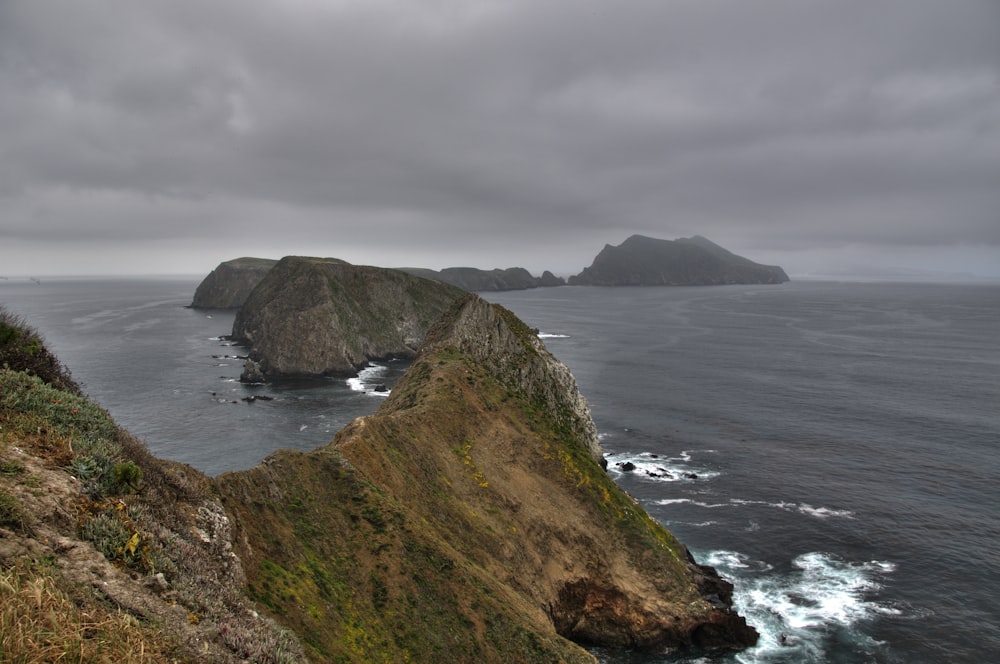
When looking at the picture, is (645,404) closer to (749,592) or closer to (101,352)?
(749,592)

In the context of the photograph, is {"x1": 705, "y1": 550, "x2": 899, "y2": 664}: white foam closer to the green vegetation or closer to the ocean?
the ocean

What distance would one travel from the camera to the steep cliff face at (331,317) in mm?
134000

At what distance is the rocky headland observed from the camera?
39.2ft

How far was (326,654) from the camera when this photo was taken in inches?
910

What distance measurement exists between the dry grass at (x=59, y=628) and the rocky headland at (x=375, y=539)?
4 cm

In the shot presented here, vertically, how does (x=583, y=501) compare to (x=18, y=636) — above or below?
below

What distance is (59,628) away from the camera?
8328 mm

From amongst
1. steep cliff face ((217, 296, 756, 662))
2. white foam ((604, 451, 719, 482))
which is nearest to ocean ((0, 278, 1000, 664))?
white foam ((604, 451, 719, 482))

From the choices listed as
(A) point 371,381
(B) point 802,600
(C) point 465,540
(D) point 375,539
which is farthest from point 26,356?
(A) point 371,381

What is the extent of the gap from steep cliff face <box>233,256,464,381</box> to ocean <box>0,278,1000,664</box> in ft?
30.4

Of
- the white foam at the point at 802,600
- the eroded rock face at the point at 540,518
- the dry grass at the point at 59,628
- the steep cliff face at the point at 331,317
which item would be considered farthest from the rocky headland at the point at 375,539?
the steep cliff face at the point at 331,317

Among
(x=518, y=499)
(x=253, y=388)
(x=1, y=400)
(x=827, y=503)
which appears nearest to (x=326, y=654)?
(x=1, y=400)

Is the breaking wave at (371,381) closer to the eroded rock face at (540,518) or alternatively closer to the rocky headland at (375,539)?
the rocky headland at (375,539)

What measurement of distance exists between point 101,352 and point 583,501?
147221 millimetres
